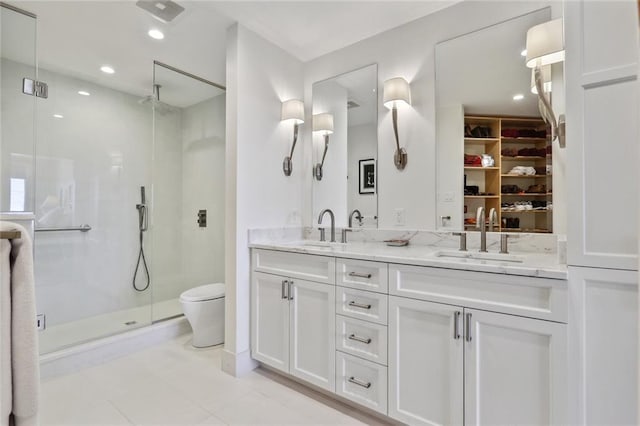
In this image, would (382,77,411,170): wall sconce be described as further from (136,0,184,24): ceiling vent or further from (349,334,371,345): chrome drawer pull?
(136,0,184,24): ceiling vent

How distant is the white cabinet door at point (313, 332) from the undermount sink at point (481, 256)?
2.31 feet

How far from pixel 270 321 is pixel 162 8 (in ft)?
7.04

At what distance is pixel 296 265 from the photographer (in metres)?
1.98

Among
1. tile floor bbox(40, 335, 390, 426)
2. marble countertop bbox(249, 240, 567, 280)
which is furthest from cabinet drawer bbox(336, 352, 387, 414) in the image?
marble countertop bbox(249, 240, 567, 280)

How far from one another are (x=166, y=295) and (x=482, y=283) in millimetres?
3170

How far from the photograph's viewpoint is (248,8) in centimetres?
202

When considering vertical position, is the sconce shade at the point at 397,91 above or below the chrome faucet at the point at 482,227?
above

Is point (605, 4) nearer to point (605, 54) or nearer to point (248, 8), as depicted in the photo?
point (605, 54)

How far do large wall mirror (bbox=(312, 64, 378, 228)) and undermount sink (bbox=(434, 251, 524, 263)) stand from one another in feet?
2.08

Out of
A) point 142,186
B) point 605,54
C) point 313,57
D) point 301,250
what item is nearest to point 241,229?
point 301,250

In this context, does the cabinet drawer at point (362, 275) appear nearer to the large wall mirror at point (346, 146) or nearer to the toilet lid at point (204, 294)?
the large wall mirror at point (346, 146)

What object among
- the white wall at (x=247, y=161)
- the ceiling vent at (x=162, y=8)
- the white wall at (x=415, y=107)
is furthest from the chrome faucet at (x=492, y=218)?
the ceiling vent at (x=162, y=8)

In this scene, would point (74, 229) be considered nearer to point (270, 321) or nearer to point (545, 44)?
point (270, 321)

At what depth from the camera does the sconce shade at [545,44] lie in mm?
1548
